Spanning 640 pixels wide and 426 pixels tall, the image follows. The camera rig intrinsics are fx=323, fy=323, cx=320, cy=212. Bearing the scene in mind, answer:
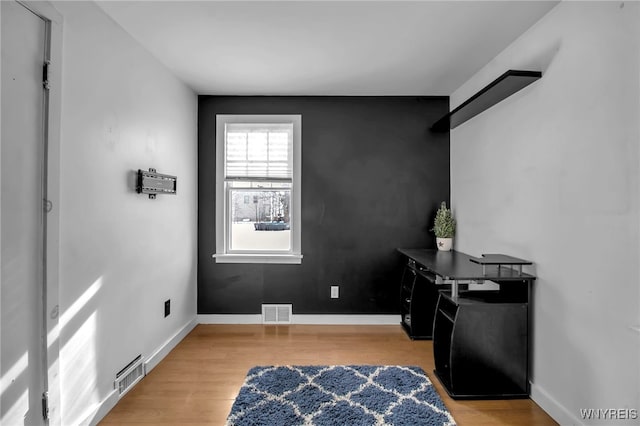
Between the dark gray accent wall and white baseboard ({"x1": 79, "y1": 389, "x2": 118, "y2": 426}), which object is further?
the dark gray accent wall

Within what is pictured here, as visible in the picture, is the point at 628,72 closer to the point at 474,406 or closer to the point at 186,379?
the point at 474,406

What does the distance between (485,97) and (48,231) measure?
9.73 feet

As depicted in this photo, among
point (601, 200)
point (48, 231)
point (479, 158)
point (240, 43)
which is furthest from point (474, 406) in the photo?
point (240, 43)

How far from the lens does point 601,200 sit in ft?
5.53

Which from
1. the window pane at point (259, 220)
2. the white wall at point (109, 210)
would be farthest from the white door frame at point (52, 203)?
the window pane at point (259, 220)

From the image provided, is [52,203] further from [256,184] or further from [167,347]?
[256,184]

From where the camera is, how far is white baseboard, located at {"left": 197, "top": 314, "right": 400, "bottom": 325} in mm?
3611

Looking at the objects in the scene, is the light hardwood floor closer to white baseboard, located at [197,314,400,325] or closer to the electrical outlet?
white baseboard, located at [197,314,400,325]

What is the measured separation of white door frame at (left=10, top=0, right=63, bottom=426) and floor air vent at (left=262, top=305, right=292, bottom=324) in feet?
6.77

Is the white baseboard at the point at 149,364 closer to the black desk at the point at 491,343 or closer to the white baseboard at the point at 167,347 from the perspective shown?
the white baseboard at the point at 167,347

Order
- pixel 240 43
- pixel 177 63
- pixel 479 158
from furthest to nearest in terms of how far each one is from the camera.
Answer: pixel 479 158, pixel 177 63, pixel 240 43

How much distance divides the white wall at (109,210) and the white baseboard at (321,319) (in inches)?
24.9

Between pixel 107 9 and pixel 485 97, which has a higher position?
pixel 107 9

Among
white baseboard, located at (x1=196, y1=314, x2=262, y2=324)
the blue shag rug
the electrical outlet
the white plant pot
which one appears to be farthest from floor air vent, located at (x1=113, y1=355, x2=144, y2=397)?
the white plant pot
